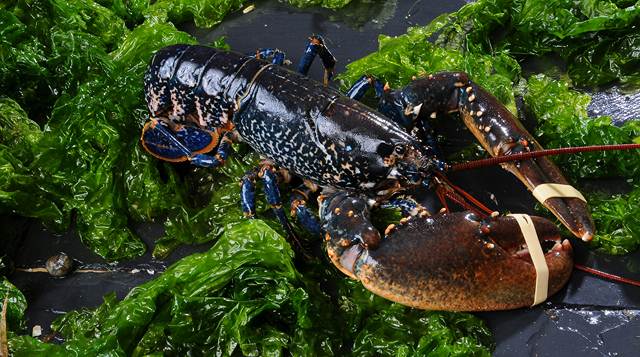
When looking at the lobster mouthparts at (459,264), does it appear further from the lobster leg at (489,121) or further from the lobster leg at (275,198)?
the lobster leg at (275,198)

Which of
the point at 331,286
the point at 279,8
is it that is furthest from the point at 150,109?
the point at 331,286

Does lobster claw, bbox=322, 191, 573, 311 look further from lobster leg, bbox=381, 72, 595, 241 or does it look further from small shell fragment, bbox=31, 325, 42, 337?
small shell fragment, bbox=31, 325, 42, 337

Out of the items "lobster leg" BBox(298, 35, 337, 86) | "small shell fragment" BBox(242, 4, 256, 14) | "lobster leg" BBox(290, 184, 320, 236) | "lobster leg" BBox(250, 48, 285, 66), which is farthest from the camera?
"small shell fragment" BBox(242, 4, 256, 14)

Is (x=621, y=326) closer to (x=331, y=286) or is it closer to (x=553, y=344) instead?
(x=553, y=344)

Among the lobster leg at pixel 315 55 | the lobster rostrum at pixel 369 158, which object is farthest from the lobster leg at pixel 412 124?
the lobster leg at pixel 315 55

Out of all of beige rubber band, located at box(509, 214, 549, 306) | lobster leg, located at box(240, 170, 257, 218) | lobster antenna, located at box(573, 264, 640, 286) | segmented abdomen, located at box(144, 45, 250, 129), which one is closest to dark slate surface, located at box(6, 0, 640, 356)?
lobster antenna, located at box(573, 264, 640, 286)

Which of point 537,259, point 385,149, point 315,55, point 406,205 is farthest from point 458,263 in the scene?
point 315,55

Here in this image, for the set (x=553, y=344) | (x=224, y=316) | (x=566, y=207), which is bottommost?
(x=553, y=344)
